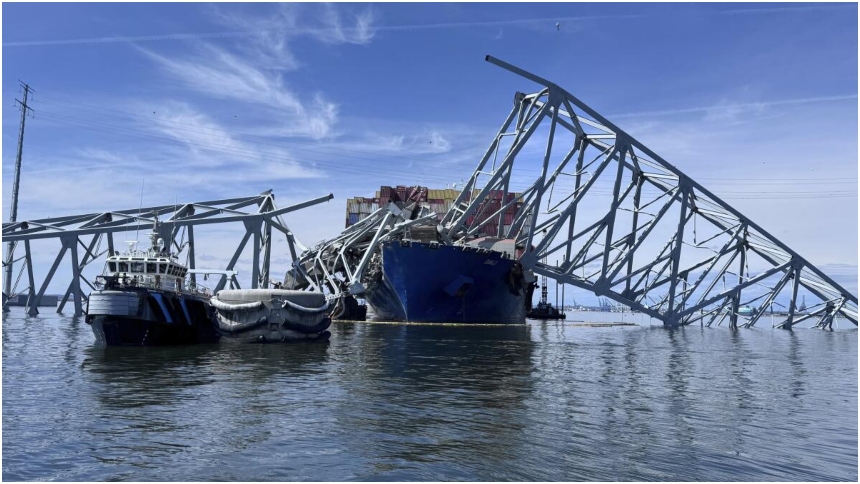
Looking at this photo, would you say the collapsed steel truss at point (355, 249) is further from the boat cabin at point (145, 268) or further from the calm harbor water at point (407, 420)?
the calm harbor water at point (407, 420)

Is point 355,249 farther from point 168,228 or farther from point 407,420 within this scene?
point 407,420

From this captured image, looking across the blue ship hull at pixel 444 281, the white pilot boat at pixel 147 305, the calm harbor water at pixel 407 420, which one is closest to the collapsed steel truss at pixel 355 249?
the blue ship hull at pixel 444 281

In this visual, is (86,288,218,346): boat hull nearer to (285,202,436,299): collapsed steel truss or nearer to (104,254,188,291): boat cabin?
(104,254,188,291): boat cabin

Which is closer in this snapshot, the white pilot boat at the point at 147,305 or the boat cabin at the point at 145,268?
the white pilot boat at the point at 147,305

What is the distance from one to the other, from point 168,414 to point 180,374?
904cm

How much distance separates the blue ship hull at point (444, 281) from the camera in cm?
7250

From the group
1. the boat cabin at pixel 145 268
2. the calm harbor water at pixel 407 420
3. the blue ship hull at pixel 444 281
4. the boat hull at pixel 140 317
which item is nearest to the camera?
the calm harbor water at pixel 407 420

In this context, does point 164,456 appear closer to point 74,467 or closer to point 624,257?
point 74,467

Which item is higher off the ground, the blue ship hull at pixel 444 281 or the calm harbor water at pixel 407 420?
the blue ship hull at pixel 444 281

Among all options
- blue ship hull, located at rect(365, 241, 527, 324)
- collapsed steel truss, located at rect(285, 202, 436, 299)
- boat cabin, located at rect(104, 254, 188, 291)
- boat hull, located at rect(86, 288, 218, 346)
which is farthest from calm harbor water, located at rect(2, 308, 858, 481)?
collapsed steel truss, located at rect(285, 202, 436, 299)

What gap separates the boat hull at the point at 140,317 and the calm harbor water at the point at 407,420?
7.11ft

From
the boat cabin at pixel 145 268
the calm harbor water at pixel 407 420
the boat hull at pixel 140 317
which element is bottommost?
the calm harbor water at pixel 407 420

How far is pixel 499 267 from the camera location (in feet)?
258

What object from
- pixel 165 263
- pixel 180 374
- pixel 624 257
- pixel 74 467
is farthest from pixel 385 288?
pixel 74 467
